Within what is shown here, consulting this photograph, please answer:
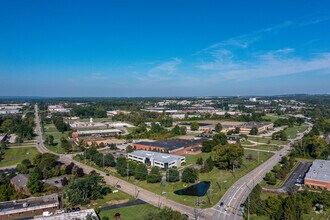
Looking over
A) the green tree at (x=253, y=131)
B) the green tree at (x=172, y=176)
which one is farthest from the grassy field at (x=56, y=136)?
the green tree at (x=253, y=131)

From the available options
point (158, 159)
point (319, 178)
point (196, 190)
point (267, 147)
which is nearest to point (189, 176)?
point (196, 190)

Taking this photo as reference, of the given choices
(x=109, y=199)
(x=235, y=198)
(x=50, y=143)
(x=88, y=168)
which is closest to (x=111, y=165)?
(x=88, y=168)

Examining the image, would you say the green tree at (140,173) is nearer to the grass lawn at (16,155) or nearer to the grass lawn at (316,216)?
the grass lawn at (316,216)

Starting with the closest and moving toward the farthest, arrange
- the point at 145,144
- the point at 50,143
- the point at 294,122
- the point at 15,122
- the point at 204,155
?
the point at 204,155 < the point at 145,144 < the point at 50,143 < the point at 15,122 < the point at 294,122

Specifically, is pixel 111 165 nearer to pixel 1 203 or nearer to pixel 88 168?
pixel 88 168

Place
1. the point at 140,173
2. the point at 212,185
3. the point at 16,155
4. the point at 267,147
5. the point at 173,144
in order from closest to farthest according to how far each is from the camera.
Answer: the point at 212,185, the point at 140,173, the point at 16,155, the point at 173,144, the point at 267,147

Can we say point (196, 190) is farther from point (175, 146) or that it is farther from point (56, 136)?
point (56, 136)

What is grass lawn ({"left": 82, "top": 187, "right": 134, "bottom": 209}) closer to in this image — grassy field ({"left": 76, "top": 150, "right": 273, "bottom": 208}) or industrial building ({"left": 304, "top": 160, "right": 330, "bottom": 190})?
grassy field ({"left": 76, "top": 150, "right": 273, "bottom": 208})
